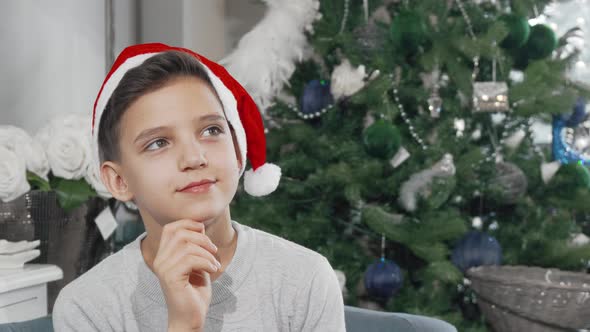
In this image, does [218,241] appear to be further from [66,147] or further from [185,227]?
[66,147]

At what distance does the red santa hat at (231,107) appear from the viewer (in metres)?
1.14

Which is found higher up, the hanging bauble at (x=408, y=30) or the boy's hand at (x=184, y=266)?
the hanging bauble at (x=408, y=30)

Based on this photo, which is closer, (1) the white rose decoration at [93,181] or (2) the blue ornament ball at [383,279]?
(1) the white rose decoration at [93,181]

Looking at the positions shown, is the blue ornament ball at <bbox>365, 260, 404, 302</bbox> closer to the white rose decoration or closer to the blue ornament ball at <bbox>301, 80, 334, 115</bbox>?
the blue ornament ball at <bbox>301, 80, 334, 115</bbox>

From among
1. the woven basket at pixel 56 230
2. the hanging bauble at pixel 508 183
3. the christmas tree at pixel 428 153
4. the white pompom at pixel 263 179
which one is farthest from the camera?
the hanging bauble at pixel 508 183

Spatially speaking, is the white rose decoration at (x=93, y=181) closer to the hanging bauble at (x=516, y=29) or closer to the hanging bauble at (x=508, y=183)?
the hanging bauble at (x=508, y=183)

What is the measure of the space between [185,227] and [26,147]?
3.10 ft

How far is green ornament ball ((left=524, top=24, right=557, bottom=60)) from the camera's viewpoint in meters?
2.70

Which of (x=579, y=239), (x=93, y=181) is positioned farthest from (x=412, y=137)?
(x=93, y=181)

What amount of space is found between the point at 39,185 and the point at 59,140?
4.9 inches

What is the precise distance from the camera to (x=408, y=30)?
2479 millimetres

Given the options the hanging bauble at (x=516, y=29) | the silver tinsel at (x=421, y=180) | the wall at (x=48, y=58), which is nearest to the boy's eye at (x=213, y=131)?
the wall at (x=48, y=58)

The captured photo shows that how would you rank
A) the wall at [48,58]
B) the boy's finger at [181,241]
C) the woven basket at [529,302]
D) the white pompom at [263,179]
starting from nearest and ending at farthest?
the boy's finger at [181,241] < the white pompom at [263,179] < the wall at [48,58] < the woven basket at [529,302]

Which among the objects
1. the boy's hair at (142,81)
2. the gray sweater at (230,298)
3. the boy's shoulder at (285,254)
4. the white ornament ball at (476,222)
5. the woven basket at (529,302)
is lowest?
the woven basket at (529,302)
